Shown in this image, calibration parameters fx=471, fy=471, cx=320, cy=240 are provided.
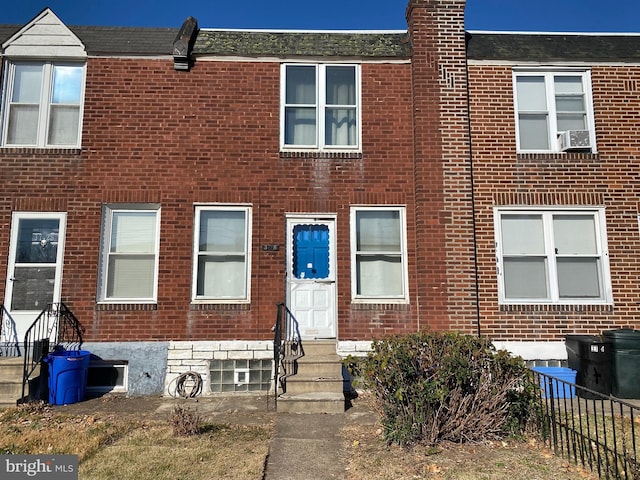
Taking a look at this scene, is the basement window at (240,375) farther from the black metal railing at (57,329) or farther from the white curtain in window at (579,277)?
the white curtain in window at (579,277)

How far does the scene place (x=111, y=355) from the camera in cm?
836

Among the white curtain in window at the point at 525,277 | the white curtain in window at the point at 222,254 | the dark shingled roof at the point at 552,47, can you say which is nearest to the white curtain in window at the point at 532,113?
the dark shingled roof at the point at 552,47

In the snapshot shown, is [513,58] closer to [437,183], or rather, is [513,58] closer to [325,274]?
[437,183]

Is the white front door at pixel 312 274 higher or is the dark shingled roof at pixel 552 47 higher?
the dark shingled roof at pixel 552 47

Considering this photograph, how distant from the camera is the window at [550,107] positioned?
9.33 meters

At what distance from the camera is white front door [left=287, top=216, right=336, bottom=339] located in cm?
876

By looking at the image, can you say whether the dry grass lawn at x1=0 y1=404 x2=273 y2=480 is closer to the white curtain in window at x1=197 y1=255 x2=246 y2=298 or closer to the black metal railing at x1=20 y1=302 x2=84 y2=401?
the black metal railing at x1=20 y1=302 x2=84 y2=401

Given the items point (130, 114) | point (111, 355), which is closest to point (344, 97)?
point (130, 114)

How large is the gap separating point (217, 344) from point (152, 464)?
3457 mm

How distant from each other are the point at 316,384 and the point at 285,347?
109 centimetres

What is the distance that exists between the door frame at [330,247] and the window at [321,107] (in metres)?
1.38

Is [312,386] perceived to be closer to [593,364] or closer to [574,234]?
[593,364]

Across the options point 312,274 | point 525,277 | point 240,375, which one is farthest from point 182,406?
point 525,277

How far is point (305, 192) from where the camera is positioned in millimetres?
9016
